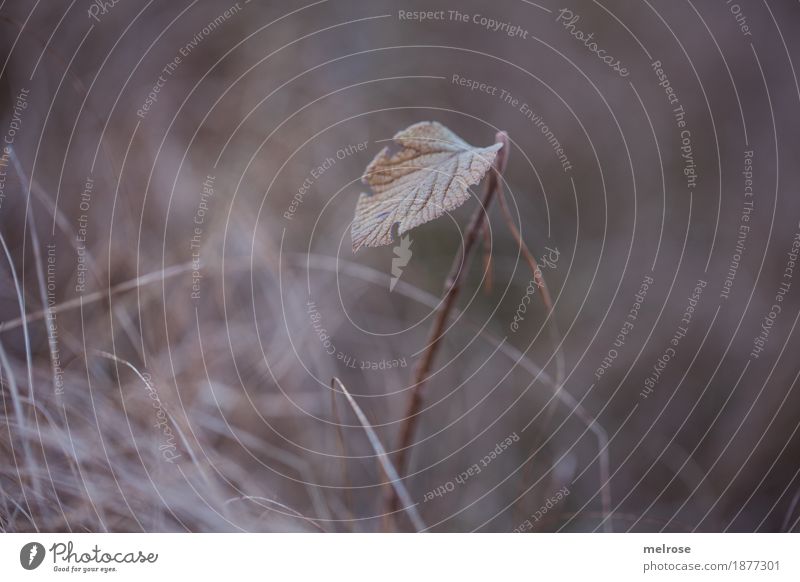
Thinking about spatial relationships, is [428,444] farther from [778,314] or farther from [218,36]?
[218,36]

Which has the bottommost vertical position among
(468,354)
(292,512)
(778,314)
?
(292,512)

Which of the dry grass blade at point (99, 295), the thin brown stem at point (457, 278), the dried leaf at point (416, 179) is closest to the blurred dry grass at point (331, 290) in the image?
the dry grass blade at point (99, 295)

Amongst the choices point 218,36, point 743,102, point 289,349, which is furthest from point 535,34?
point 289,349
